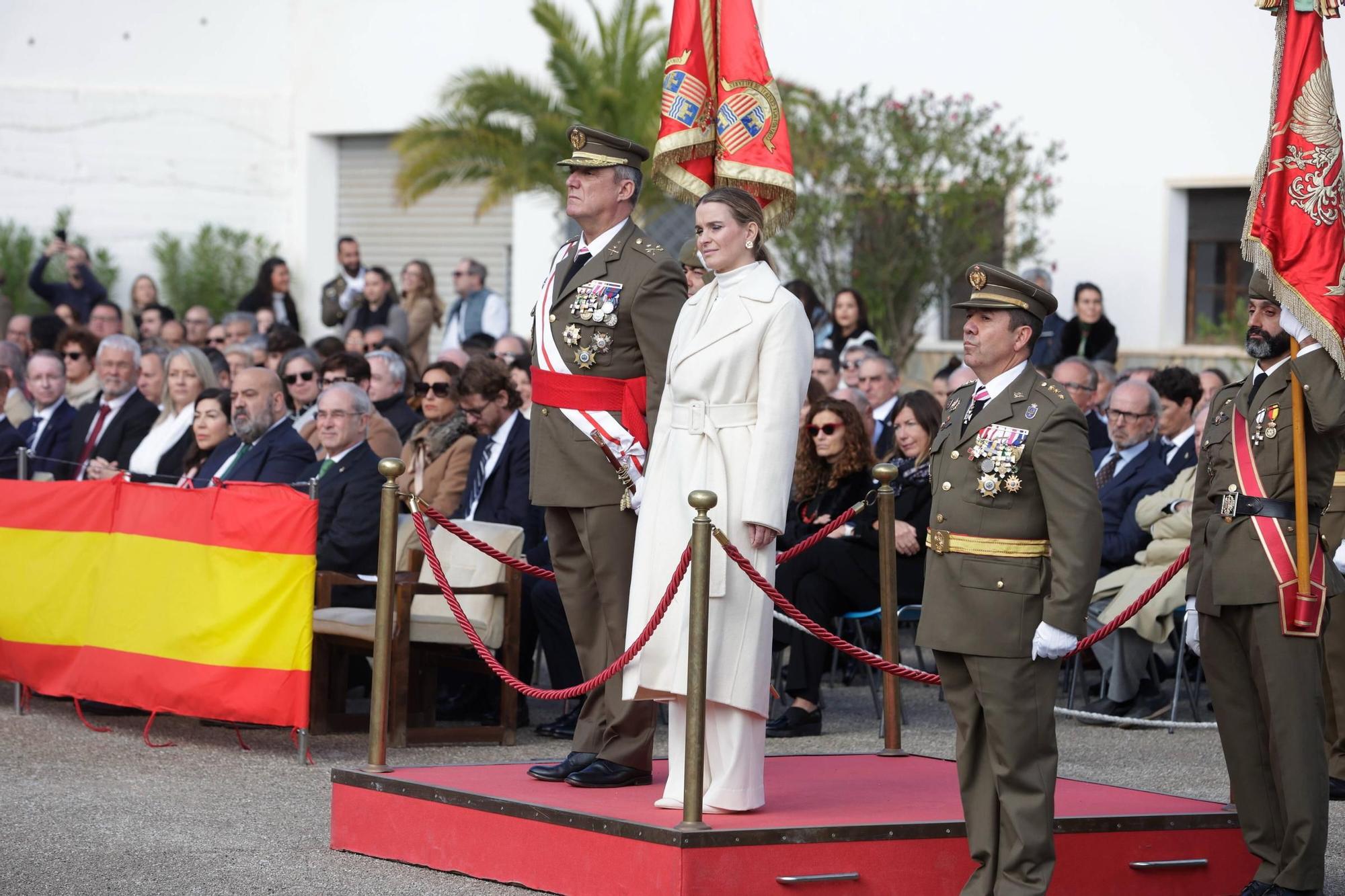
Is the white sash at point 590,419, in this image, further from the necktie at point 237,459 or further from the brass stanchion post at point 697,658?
the necktie at point 237,459

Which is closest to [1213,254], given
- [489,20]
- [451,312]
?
[451,312]

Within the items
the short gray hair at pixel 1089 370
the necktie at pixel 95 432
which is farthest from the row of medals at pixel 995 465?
the necktie at pixel 95 432

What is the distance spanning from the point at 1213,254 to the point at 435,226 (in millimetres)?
10848

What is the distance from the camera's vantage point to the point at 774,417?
5.86 m

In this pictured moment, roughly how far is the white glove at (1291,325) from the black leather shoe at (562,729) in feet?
13.0

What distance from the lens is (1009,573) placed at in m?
5.46

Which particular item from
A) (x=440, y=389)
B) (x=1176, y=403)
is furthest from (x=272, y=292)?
(x=1176, y=403)

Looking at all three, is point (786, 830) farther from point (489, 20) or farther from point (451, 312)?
point (489, 20)

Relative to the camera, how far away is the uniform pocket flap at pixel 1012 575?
17.9ft

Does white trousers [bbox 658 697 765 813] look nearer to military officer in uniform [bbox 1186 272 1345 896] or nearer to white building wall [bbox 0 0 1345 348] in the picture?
military officer in uniform [bbox 1186 272 1345 896]

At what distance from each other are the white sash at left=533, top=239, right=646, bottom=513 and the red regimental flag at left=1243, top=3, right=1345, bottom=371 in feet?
6.64

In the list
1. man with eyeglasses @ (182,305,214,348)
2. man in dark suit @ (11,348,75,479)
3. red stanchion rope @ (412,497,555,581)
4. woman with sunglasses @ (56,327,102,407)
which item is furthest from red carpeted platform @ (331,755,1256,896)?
man with eyeglasses @ (182,305,214,348)

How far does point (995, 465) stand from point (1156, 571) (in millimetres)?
4184

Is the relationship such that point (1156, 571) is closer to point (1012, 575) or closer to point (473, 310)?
point (1012, 575)
